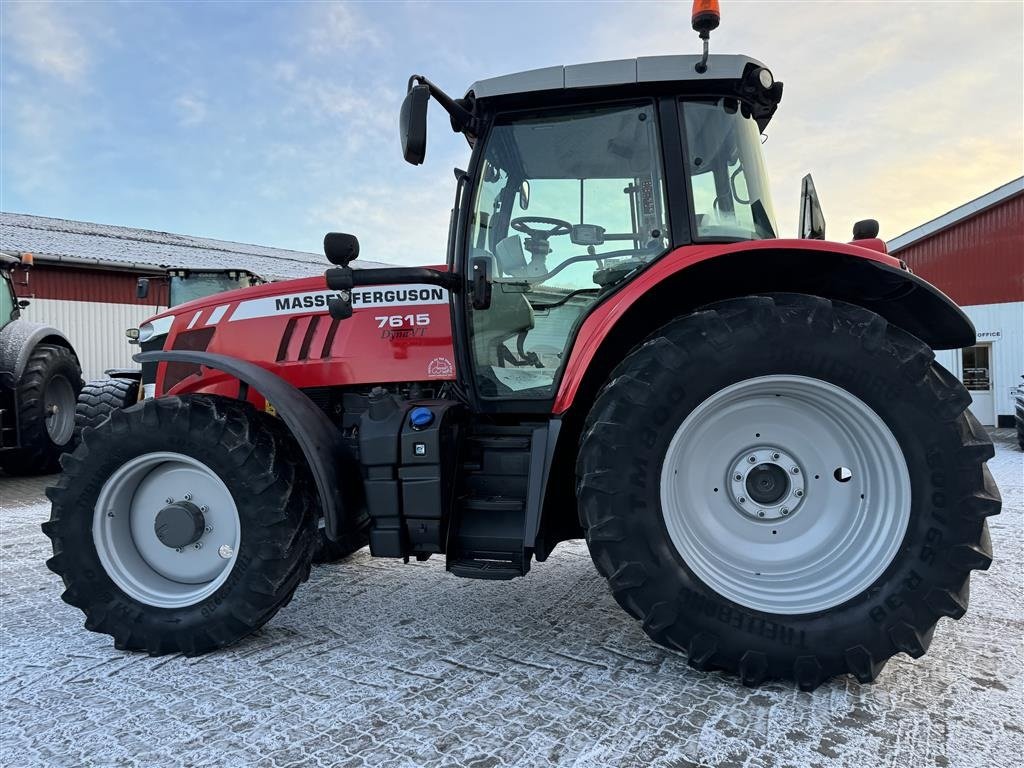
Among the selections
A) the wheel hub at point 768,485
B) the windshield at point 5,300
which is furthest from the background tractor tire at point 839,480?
the windshield at point 5,300

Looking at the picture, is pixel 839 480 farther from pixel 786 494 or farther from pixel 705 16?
pixel 705 16

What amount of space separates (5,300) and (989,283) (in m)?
16.0

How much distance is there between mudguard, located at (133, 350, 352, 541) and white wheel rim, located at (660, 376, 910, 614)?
3.97ft

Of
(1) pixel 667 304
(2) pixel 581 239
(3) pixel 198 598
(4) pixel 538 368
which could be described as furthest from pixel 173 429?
(1) pixel 667 304

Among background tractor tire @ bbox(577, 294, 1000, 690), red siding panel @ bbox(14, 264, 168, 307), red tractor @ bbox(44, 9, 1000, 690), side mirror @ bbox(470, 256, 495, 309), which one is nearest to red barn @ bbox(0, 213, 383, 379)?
red siding panel @ bbox(14, 264, 168, 307)

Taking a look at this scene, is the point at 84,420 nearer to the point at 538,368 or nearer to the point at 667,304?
the point at 538,368

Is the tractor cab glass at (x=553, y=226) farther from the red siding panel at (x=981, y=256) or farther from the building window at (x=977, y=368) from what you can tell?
the red siding panel at (x=981, y=256)

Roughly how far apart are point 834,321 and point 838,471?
52 cm

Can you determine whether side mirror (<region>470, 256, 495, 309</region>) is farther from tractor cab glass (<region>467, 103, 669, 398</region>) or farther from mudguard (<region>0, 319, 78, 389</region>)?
mudguard (<region>0, 319, 78, 389</region>)

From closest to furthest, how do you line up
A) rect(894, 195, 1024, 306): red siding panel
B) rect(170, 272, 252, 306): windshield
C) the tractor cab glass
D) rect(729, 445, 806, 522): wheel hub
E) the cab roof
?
rect(729, 445, 806, 522): wheel hub → the cab roof → the tractor cab glass → rect(170, 272, 252, 306): windshield → rect(894, 195, 1024, 306): red siding panel

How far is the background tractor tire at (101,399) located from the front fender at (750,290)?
6025mm

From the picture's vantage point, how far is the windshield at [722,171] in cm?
254

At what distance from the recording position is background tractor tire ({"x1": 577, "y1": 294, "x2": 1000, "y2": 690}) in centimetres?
206

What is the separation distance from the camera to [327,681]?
2273 millimetres
